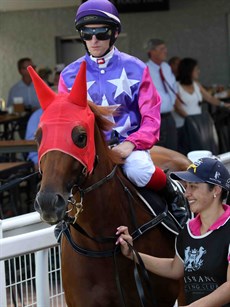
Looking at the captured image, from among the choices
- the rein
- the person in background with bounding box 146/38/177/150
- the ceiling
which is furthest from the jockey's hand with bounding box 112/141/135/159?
the ceiling

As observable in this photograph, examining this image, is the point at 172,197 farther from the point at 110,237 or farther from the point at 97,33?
the point at 97,33

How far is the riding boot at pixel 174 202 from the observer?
4.91 metres

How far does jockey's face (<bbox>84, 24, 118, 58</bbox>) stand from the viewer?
456 centimetres

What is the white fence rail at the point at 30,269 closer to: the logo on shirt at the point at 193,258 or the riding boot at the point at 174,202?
the riding boot at the point at 174,202

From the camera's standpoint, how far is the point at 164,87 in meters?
10.7

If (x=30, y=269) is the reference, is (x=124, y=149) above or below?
above

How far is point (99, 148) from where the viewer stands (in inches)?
165

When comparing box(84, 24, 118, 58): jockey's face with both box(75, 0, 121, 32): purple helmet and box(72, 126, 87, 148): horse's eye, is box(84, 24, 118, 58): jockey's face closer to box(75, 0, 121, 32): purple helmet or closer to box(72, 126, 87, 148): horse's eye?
box(75, 0, 121, 32): purple helmet

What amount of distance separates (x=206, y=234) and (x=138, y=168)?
2.92ft

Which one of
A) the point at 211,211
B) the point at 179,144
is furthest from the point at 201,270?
the point at 179,144

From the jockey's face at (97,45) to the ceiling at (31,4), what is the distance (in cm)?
751

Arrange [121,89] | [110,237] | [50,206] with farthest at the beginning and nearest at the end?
1. [121,89]
2. [110,237]
3. [50,206]

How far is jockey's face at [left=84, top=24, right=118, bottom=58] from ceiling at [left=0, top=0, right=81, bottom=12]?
24.6 ft

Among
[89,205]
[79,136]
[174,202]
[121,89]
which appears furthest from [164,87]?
[79,136]
